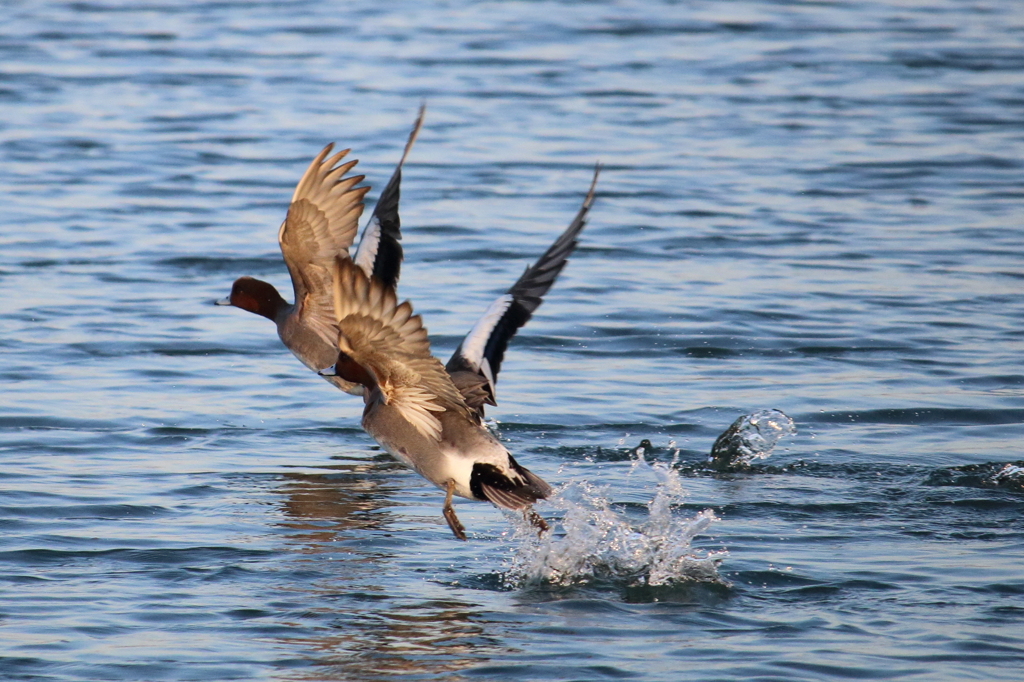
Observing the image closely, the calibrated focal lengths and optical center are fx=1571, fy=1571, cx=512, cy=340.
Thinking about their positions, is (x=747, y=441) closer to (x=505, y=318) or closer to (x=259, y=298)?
(x=505, y=318)

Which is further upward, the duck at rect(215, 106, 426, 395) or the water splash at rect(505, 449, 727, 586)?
the duck at rect(215, 106, 426, 395)

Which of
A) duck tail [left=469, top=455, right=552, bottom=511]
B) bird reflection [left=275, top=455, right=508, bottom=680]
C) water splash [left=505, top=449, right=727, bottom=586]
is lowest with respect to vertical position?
Result: bird reflection [left=275, top=455, right=508, bottom=680]

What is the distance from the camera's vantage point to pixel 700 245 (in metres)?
12.0

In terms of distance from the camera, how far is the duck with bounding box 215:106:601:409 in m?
6.53

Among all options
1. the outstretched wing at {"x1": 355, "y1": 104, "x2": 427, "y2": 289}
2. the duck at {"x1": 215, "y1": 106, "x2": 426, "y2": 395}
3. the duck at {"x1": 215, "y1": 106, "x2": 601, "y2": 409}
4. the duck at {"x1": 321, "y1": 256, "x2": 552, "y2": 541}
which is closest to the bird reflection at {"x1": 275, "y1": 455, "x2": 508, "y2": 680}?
the duck at {"x1": 321, "y1": 256, "x2": 552, "y2": 541}

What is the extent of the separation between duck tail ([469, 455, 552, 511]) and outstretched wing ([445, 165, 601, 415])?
379 mm

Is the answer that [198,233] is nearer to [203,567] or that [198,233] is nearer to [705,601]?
[203,567]

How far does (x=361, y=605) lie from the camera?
5.54 meters

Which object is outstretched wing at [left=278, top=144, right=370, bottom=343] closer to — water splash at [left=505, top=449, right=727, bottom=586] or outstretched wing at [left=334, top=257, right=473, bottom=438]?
outstretched wing at [left=334, top=257, right=473, bottom=438]

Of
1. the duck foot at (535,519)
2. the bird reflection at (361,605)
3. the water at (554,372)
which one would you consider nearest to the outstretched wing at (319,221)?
the water at (554,372)

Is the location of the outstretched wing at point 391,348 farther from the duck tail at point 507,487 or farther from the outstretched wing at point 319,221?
the outstretched wing at point 319,221

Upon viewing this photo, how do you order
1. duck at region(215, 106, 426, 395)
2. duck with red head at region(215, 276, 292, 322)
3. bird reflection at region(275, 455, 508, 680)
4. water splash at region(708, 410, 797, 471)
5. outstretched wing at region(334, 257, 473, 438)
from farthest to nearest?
duck with red head at region(215, 276, 292, 322)
duck at region(215, 106, 426, 395)
water splash at region(708, 410, 797, 471)
outstretched wing at region(334, 257, 473, 438)
bird reflection at region(275, 455, 508, 680)

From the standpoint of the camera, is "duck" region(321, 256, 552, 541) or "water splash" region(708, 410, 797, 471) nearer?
"duck" region(321, 256, 552, 541)

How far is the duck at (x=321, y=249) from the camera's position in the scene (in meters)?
7.45
